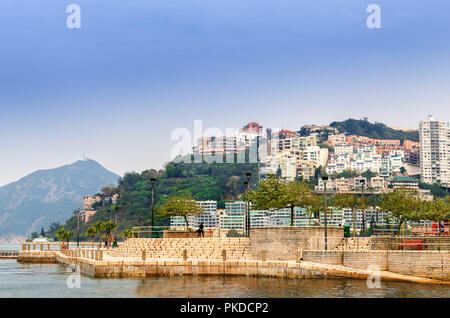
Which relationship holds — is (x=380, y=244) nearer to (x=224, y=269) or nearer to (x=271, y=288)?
(x=271, y=288)

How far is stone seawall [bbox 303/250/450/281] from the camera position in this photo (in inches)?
1395

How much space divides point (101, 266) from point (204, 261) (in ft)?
22.4

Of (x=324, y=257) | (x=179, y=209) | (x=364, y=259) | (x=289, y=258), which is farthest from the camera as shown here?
(x=179, y=209)

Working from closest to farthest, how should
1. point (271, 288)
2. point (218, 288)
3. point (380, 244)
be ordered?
point (218, 288) < point (271, 288) < point (380, 244)

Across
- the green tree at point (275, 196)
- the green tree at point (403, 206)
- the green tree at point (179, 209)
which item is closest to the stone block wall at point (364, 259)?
the green tree at point (275, 196)

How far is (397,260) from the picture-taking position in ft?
122

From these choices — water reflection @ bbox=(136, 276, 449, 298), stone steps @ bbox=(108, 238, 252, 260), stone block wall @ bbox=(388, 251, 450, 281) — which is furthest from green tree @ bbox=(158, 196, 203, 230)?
stone block wall @ bbox=(388, 251, 450, 281)

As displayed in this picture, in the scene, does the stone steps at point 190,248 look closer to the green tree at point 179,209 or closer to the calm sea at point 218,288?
the calm sea at point 218,288

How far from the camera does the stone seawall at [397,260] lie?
116 feet

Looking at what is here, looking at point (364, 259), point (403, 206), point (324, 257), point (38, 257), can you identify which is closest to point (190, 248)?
point (324, 257)

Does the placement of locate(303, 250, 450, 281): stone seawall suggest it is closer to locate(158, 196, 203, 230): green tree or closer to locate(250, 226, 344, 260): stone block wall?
locate(250, 226, 344, 260): stone block wall
